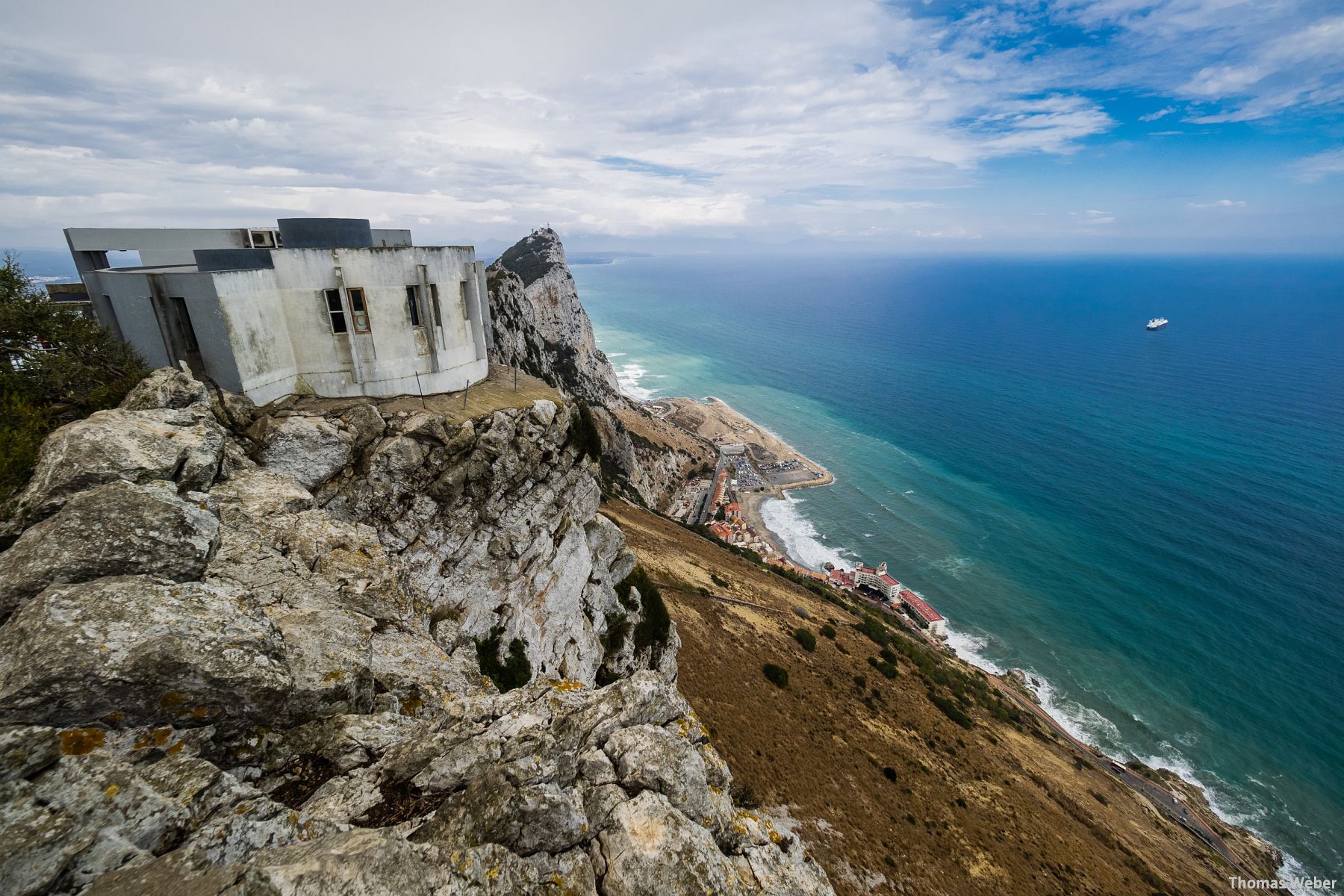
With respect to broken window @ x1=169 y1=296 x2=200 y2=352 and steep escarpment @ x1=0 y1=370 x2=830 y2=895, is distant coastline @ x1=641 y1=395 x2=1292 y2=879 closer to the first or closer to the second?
steep escarpment @ x1=0 y1=370 x2=830 y2=895

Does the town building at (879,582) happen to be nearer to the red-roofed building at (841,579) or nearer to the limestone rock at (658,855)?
the red-roofed building at (841,579)

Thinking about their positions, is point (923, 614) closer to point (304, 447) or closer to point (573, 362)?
point (304, 447)

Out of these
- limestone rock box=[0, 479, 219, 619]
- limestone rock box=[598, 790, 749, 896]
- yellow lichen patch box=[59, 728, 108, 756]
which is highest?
limestone rock box=[0, 479, 219, 619]

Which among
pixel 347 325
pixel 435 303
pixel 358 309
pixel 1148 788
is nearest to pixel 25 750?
pixel 347 325

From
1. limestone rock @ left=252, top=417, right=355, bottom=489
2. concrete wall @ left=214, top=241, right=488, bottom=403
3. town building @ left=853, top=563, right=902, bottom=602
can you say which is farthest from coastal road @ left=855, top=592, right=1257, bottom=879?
limestone rock @ left=252, top=417, right=355, bottom=489

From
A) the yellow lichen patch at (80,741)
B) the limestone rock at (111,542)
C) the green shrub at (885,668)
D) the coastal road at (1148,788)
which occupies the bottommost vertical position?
the coastal road at (1148,788)

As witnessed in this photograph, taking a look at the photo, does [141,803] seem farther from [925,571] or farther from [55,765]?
[925,571]

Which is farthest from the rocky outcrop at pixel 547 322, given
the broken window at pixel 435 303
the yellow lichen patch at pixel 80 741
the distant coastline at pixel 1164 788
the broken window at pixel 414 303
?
the yellow lichen patch at pixel 80 741
